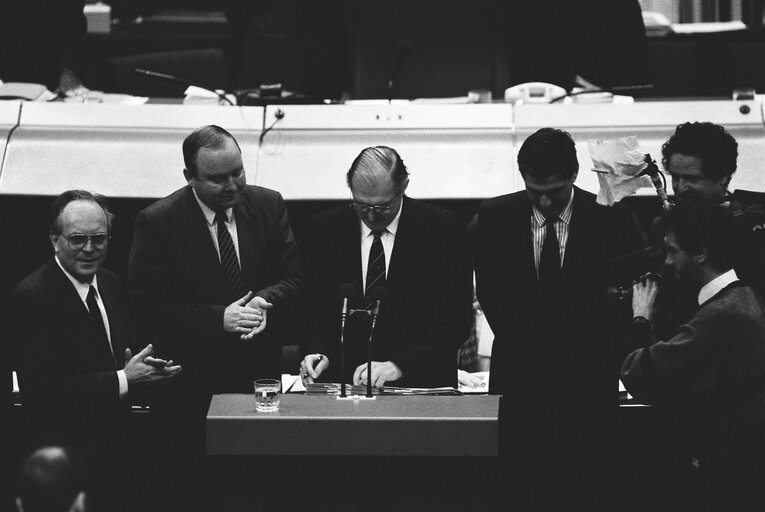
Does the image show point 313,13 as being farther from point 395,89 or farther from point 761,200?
point 761,200

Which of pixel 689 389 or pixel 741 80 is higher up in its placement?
pixel 741 80

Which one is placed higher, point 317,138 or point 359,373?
point 317,138

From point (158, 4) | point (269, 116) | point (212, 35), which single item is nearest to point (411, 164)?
point (269, 116)

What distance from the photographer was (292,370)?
438 cm

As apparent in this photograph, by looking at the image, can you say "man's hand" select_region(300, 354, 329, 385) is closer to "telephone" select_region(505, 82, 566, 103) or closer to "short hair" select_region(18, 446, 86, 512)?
"short hair" select_region(18, 446, 86, 512)

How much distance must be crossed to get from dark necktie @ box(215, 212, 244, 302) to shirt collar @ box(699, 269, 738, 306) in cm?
150

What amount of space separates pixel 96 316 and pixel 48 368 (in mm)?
230

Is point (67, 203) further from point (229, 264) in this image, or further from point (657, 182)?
point (657, 182)

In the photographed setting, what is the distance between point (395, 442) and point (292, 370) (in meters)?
1.44

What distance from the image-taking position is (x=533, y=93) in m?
5.30

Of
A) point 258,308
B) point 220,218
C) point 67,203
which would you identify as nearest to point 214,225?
point 220,218

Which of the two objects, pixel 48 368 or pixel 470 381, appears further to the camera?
pixel 470 381

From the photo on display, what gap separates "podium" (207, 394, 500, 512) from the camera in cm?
298

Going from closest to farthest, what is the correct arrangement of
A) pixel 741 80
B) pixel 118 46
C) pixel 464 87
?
1. pixel 464 87
2. pixel 741 80
3. pixel 118 46
